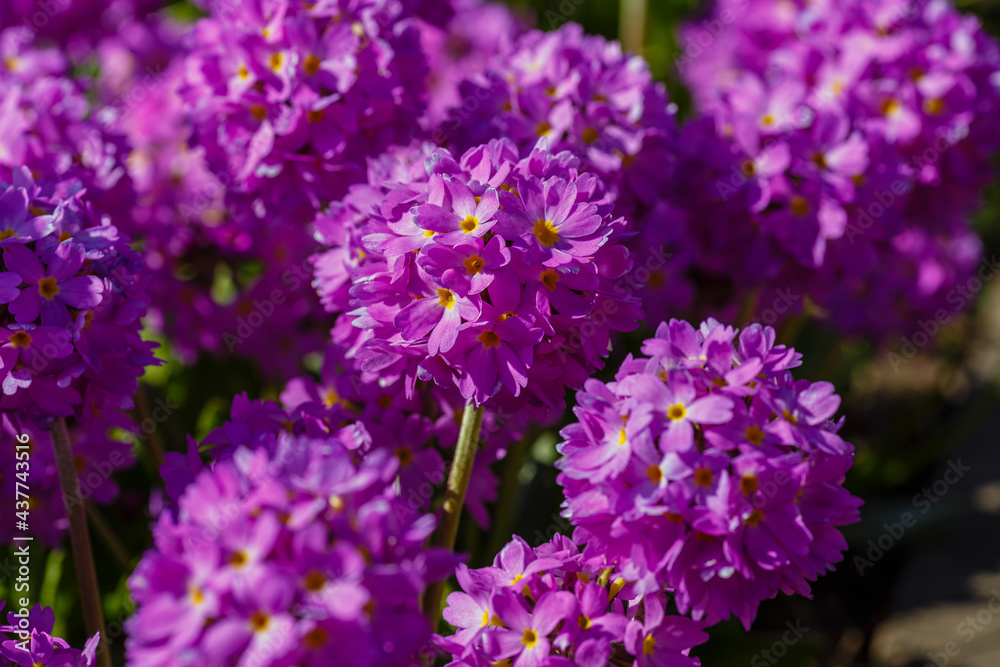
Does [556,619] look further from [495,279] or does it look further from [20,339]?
[20,339]

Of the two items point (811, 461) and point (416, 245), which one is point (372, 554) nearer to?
point (416, 245)

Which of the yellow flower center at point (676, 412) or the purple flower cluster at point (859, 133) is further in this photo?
the purple flower cluster at point (859, 133)

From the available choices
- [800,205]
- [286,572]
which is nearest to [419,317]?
[286,572]

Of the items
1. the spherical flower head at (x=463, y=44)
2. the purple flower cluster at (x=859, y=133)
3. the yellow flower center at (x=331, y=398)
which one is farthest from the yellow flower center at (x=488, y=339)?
the spherical flower head at (x=463, y=44)

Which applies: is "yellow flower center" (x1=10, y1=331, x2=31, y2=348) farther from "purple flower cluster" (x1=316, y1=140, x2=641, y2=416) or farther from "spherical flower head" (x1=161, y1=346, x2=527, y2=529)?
"purple flower cluster" (x1=316, y1=140, x2=641, y2=416)

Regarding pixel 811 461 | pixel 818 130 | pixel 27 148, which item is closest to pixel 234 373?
pixel 27 148

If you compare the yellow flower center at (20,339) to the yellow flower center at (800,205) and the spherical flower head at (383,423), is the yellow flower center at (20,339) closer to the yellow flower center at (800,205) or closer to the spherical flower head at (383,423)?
the spherical flower head at (383,423)
